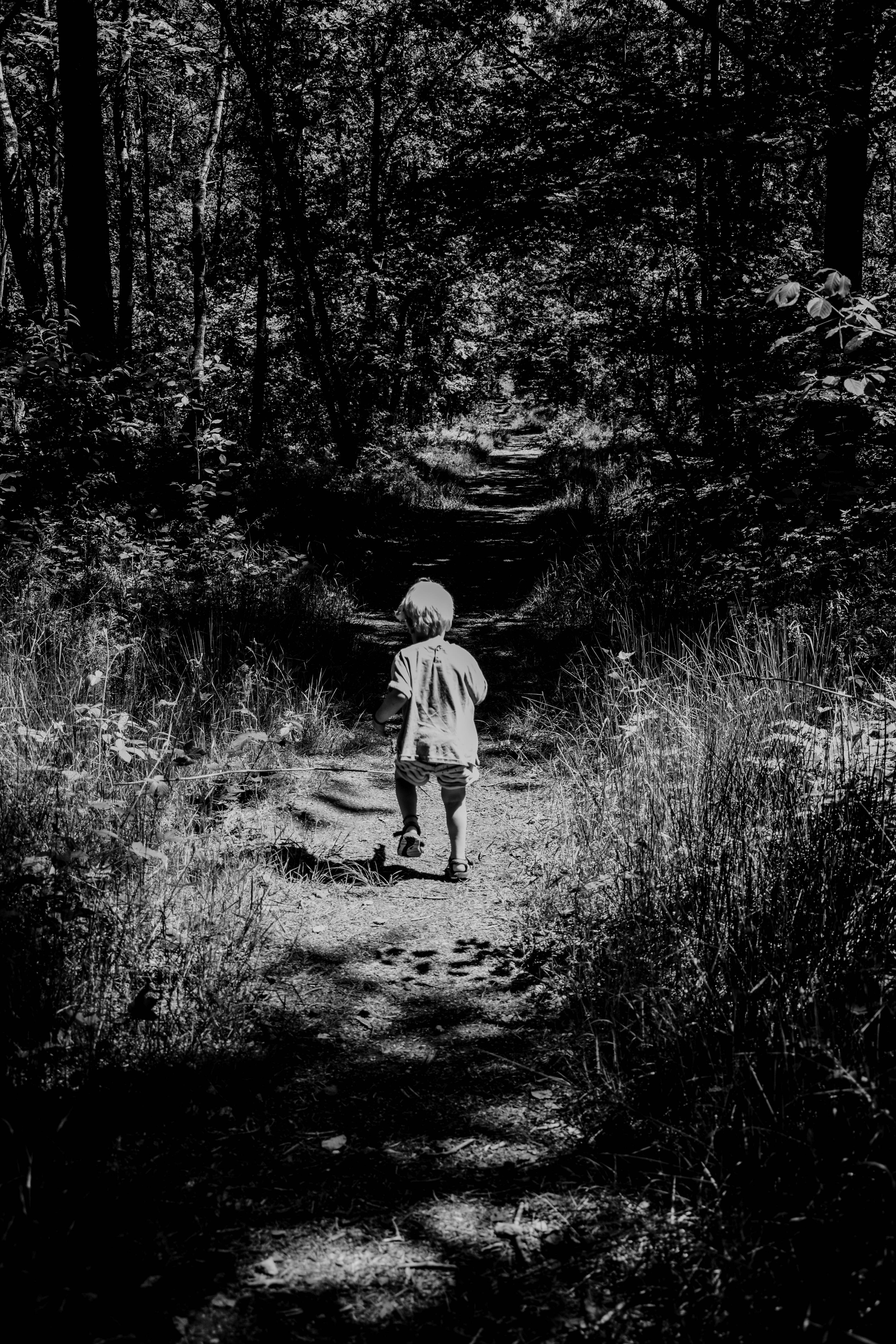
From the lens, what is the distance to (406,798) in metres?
4.67

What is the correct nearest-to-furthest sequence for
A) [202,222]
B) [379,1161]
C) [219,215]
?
[379,1161], [202,222], [219,215]

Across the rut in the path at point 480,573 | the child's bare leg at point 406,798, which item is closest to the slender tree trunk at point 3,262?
the rut in the path at point 480,573

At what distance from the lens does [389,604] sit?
10.7 m

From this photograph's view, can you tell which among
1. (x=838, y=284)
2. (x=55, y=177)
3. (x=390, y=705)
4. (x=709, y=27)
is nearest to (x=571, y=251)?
(x=709, y=27)

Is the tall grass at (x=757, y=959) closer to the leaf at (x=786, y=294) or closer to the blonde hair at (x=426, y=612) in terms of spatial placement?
the blonde hair at (x=426, y=612)

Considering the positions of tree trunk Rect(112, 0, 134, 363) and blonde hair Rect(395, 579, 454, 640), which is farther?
tree trunk Rect(112, 0, 134, 363)

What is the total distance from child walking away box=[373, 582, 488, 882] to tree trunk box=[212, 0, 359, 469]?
11859mm

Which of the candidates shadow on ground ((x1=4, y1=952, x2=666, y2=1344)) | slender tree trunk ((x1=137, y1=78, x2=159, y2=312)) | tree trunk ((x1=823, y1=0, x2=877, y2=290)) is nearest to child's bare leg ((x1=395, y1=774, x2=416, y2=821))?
shadow on ground ((x1=4, y1=952, x2=666, y2=1344))

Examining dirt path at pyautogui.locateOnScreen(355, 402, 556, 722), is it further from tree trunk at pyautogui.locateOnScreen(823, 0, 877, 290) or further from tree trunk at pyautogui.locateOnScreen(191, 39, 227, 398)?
tree trunk at pyautogui.locateOnScreen(823, 0, 877, 290)

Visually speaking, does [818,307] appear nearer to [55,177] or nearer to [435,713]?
[435,713]

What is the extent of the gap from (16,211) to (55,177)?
394 inches

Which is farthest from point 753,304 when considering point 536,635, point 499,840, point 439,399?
A: point 439,399

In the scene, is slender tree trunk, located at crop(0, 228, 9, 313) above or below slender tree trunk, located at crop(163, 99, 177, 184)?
below

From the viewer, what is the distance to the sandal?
181 inches
